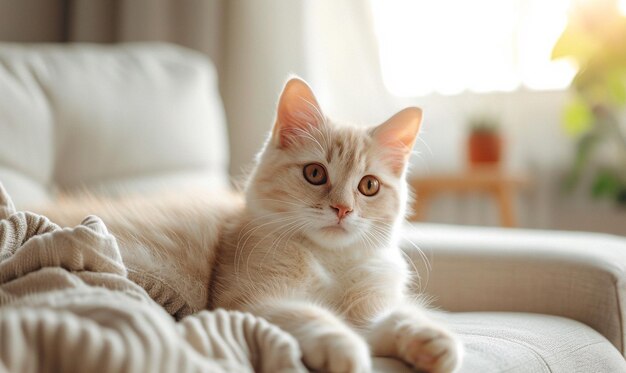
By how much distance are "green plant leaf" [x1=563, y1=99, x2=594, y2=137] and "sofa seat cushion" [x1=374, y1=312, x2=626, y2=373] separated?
5.88 ft

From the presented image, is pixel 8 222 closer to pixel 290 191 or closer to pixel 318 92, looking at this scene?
pixel 290 191

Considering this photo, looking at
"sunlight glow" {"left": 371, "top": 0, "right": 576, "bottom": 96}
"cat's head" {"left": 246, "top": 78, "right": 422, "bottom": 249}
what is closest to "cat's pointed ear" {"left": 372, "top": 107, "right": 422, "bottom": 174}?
"cat's head" {"left": 246, "top": 78, "right": 422, "bottom": 249}

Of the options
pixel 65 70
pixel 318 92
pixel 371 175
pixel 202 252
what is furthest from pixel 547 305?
pixel 318 92

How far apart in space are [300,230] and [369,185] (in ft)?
0.55

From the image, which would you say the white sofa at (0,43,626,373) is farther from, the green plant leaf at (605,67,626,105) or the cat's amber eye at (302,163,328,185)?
the green plant leaf at (605,67,626,105)

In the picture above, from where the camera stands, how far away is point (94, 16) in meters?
3.01

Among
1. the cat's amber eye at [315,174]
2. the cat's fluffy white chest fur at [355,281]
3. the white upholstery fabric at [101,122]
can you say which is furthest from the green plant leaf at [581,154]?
the cat's amber eye at [315,174]

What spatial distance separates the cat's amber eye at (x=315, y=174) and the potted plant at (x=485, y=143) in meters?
1.95

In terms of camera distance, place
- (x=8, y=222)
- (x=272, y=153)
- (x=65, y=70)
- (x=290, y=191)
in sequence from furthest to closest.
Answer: (x=65, y=70) < (x=272, y=153) < (x=290, y=191) < (x=8, y=222)

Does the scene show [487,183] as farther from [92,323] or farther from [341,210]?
[92,323]

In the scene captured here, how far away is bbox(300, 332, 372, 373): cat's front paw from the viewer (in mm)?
741

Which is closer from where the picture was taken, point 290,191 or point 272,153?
point 290,191

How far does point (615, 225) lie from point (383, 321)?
8.31ft

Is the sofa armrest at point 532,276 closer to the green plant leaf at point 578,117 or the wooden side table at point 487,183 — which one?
the wooden side table at point 487,183
